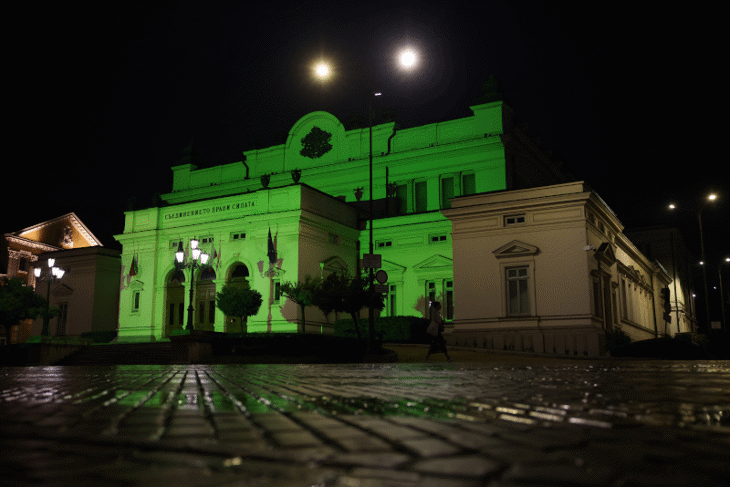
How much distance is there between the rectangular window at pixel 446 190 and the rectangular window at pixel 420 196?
1.18 meters

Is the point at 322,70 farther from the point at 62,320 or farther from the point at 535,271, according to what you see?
the point at 62,320

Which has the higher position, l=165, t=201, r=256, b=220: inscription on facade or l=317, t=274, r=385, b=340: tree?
l=165, t=201, r=256, b=220: inscription on facade

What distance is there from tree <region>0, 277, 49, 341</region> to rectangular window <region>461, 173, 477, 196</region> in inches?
1023

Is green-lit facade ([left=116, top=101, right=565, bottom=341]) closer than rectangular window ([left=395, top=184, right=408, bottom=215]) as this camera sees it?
Yes

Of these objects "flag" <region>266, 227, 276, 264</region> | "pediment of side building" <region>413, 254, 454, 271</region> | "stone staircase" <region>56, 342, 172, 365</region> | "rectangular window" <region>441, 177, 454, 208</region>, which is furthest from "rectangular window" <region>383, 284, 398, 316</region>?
"stone staircase" <region>56, 342, 172, 365</region>

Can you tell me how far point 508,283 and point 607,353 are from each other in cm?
505

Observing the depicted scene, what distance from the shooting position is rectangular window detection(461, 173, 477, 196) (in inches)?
1526

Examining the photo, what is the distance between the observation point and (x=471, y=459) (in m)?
1.64

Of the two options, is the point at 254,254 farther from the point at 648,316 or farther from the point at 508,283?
the point at 648,316

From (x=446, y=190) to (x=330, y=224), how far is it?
323 inches

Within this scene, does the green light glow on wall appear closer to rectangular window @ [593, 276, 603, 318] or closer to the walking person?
rectangular window @ [593, 276, 603, 318]

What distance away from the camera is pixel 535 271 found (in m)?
27.8

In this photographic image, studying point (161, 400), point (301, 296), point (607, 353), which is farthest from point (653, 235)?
point (161, 400)

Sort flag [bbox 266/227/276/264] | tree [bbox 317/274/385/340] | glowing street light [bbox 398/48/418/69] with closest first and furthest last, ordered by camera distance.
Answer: glowing street light [bbox 398/48/418/69] < tree [bbox 317/274/385/340] < flag [bbox 266/227/276/264]
